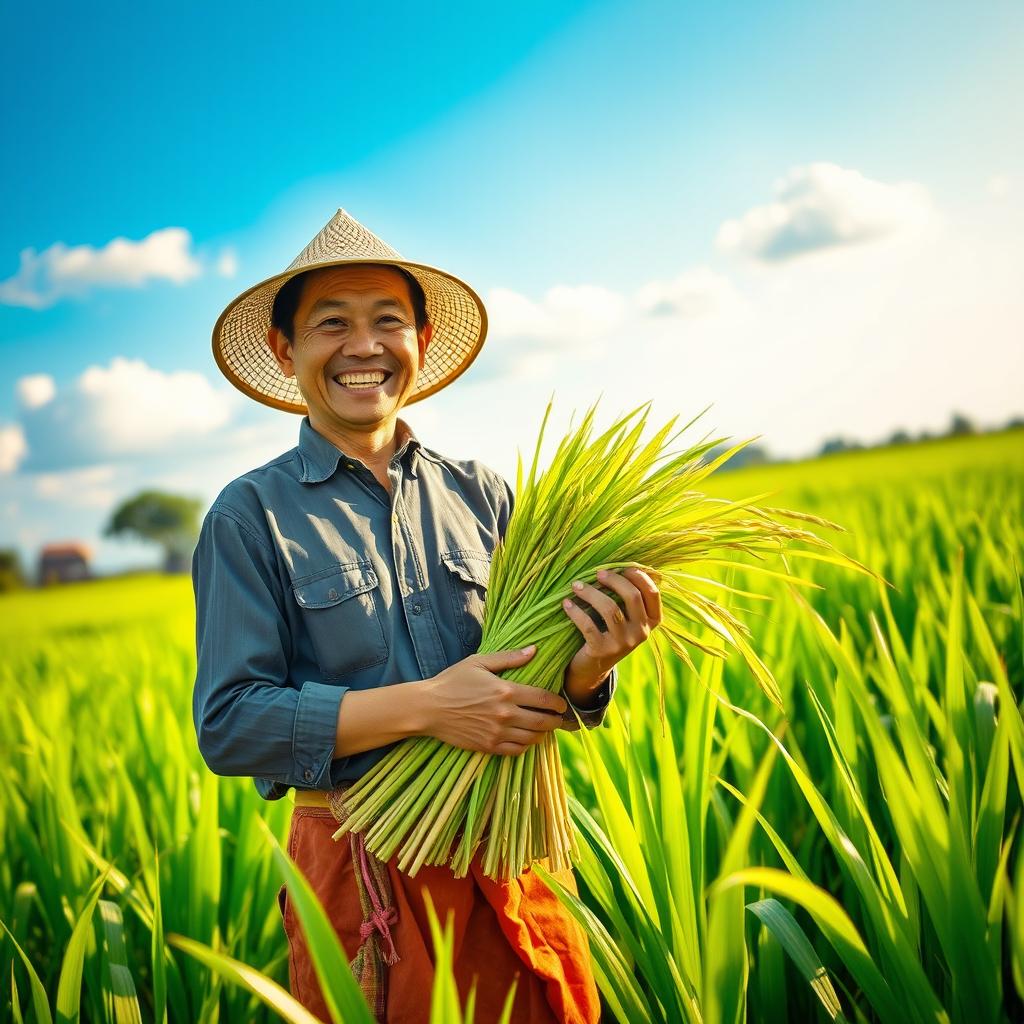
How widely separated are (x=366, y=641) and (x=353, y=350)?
1.73 ft

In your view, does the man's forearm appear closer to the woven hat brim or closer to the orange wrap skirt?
the orange wrap skirt

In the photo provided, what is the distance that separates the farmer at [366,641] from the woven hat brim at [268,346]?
0.06m

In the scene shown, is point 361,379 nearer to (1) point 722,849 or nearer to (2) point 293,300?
(2) point 293,300

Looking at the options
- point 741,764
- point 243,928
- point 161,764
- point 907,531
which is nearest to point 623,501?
point 741,764

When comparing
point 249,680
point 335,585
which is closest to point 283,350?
point 335,585

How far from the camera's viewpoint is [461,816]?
1370mm

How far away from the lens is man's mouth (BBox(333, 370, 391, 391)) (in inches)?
61.2

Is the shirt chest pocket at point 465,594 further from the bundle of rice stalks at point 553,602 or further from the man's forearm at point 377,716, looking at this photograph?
the man's forearm at point 377,716

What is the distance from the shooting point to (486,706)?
1.29 meters

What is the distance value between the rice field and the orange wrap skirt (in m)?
0.10

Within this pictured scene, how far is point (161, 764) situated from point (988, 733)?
89.6 inches

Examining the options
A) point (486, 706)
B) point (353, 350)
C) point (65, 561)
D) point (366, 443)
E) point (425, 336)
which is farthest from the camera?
point (65, 561)

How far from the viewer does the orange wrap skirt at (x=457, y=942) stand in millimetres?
1358

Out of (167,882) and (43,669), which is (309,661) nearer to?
(167,882)
